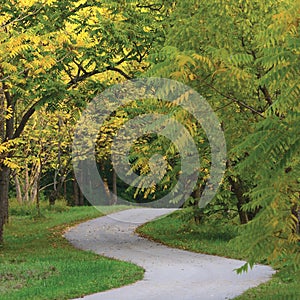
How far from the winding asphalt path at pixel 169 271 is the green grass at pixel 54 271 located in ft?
1.47

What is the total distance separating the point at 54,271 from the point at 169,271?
269 centimetres

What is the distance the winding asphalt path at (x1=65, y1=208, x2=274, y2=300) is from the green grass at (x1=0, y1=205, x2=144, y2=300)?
45 cm

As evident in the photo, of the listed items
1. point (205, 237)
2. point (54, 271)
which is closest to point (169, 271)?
point (54, 271)

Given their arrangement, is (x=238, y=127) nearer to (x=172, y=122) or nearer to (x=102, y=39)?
(x=172, y=122)

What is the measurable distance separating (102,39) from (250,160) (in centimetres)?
1120

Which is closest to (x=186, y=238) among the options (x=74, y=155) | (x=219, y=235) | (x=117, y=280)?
(x=219, y=235)

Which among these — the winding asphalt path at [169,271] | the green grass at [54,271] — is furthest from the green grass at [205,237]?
the green grass at [54,271]

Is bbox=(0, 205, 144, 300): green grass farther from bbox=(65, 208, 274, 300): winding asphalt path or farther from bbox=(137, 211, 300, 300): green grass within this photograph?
bbox=(137, 211, 300, 300): green grass

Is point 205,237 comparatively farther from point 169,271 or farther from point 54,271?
point 54,271

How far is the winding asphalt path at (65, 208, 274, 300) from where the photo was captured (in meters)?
11.5

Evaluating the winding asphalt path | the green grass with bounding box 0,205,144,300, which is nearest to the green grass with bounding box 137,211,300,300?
the winding asphalt path

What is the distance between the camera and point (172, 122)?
8.27 metres

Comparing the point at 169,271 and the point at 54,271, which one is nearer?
the point at 54,271

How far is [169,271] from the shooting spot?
566 inches
